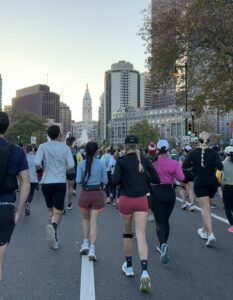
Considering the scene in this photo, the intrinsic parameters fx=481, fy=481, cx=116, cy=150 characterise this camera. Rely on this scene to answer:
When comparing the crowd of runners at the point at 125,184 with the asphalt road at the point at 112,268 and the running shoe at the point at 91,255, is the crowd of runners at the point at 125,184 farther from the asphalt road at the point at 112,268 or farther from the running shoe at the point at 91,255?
the asphalt road at the point at 112,268

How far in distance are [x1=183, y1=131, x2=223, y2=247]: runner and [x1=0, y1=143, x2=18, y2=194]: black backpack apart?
4.98 metres

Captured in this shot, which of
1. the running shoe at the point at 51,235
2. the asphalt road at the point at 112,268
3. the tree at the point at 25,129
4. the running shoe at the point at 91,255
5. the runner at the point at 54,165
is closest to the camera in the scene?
the asphalt road at the point at 112,268

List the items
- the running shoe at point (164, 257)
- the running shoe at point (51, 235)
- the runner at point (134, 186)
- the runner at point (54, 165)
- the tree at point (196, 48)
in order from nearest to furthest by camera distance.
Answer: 1. the runner at point (134, 186)
2. the running shoe at point (164, 257)
3. the running shoe at point (51, 235)
4. the runner at point (54, 165)
5. the tree at point (196, 48)

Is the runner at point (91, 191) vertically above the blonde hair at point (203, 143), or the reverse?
the blonde hair at point (203, 143)

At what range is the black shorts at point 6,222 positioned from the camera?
418cm

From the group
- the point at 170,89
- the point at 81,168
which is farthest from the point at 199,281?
the point at 170,89

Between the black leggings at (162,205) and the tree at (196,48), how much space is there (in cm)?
1861

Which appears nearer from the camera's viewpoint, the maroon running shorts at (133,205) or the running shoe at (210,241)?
the maroon running shorts at (133,205)

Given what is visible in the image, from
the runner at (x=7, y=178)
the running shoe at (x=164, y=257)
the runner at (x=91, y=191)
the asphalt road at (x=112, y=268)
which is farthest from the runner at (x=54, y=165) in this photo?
the runner at (x=7, y=178)

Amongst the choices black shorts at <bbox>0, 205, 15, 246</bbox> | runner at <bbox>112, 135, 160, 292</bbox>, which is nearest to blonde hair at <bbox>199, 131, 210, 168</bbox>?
runner at <bbox>112, 135, 160, 292</bbox>

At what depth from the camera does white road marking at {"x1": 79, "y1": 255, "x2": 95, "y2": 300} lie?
5.68 metres

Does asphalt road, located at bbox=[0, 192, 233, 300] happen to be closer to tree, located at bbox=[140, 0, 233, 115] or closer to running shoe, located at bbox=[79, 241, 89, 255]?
running shoe, located at bbox=[79, 241, 89, 255]

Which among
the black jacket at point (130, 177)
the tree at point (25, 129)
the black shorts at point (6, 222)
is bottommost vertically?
the black shorts at point (6, 222)

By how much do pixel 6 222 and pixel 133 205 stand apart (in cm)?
236
